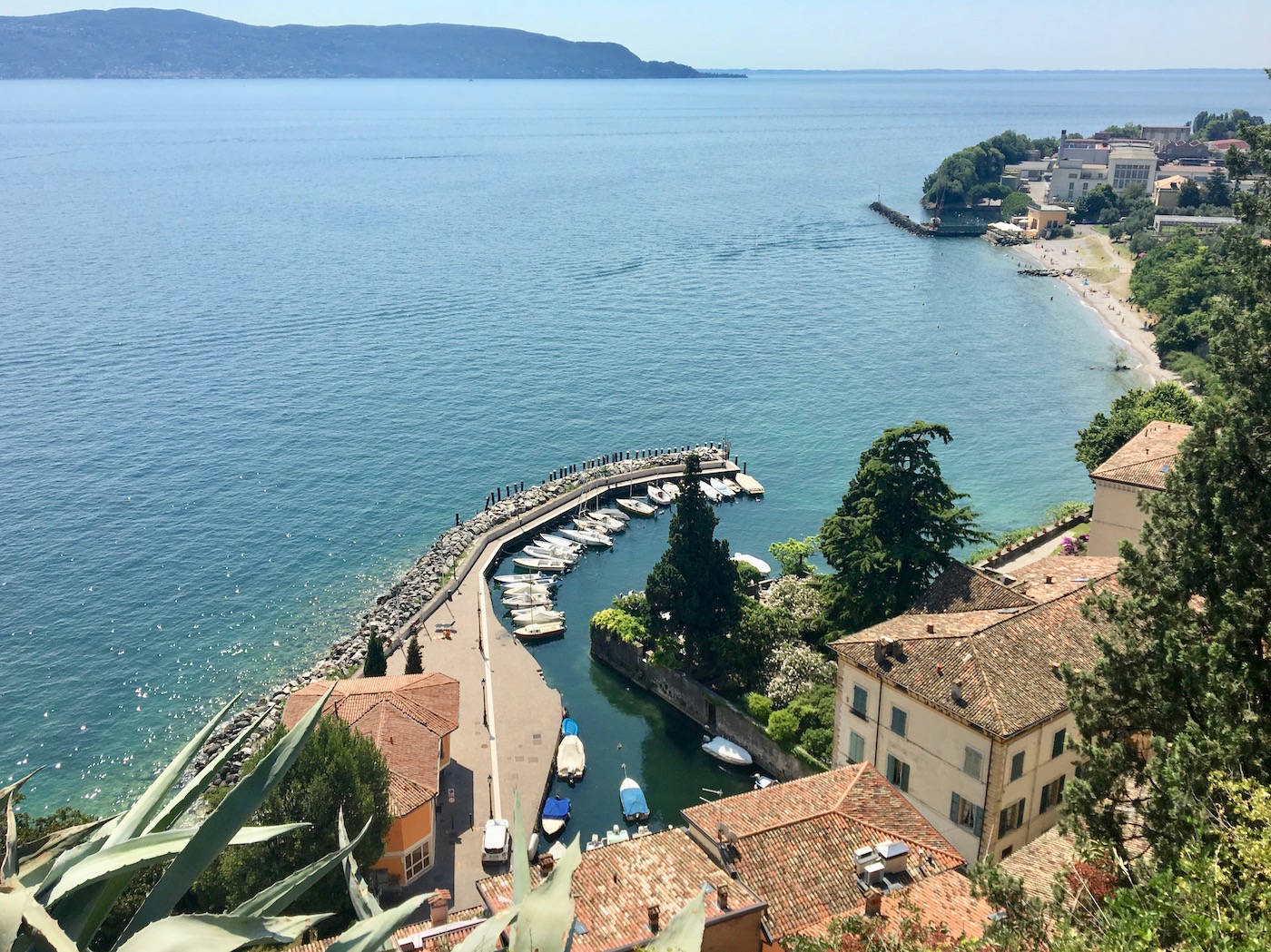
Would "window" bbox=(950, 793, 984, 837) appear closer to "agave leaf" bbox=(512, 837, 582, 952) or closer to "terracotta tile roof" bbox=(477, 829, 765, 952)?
"terracotta tile roof" bbox=(477, 829, 765, 952)

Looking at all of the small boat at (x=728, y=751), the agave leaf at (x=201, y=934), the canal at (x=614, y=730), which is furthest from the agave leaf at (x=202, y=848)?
the small boat at (x=728, y=751)

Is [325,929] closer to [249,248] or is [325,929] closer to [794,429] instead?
[794,429]

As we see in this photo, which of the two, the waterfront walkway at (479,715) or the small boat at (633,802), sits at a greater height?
the waterfront walkway at (479,715)

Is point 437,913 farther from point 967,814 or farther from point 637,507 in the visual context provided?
point 637,507

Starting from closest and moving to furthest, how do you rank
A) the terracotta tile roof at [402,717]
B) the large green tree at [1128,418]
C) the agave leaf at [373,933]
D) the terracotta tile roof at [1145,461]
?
the agave leaf at [373,933]
the terracotta tile roof at [402,717]
the terracotta tile roof at [1145,461]
the large green tree at [1128,418]

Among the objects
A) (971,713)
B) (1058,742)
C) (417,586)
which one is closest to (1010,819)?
(1058,742)

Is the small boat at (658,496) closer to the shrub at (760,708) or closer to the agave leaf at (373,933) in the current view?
the shrub at (760,708)
